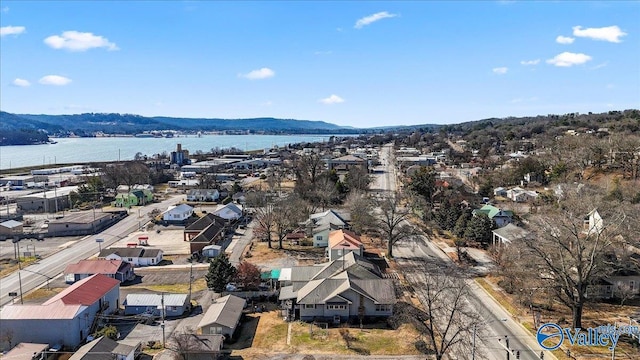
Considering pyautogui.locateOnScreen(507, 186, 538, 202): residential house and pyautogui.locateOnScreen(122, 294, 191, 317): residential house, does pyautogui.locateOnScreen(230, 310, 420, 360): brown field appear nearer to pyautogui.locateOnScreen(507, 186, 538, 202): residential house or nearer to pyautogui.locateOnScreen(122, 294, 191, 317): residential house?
pyautogui.locateOnScreen(122, 294, 191, 317): residential house

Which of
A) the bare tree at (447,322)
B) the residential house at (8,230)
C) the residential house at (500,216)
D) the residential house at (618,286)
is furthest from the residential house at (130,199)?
the residential house at (618,286)

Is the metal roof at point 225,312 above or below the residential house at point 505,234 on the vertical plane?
below

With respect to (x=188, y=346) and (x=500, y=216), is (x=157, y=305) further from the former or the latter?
(x=500, y=216)

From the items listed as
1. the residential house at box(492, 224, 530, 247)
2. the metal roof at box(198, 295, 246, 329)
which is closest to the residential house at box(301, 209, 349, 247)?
the residential house at box(492, 224, 530, 247)

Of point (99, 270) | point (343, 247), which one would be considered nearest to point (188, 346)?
point (99, 270)

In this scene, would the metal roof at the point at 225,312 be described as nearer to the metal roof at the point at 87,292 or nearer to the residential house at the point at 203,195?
the metal roof at the point at 87,292

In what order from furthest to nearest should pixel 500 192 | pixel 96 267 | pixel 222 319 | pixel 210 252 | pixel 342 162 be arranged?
pixel 342 162, pixel 500 192, pixel 210 252, pixel 96 267, pixel 222 319

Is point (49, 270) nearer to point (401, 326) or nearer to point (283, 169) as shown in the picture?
point (401, 326)
